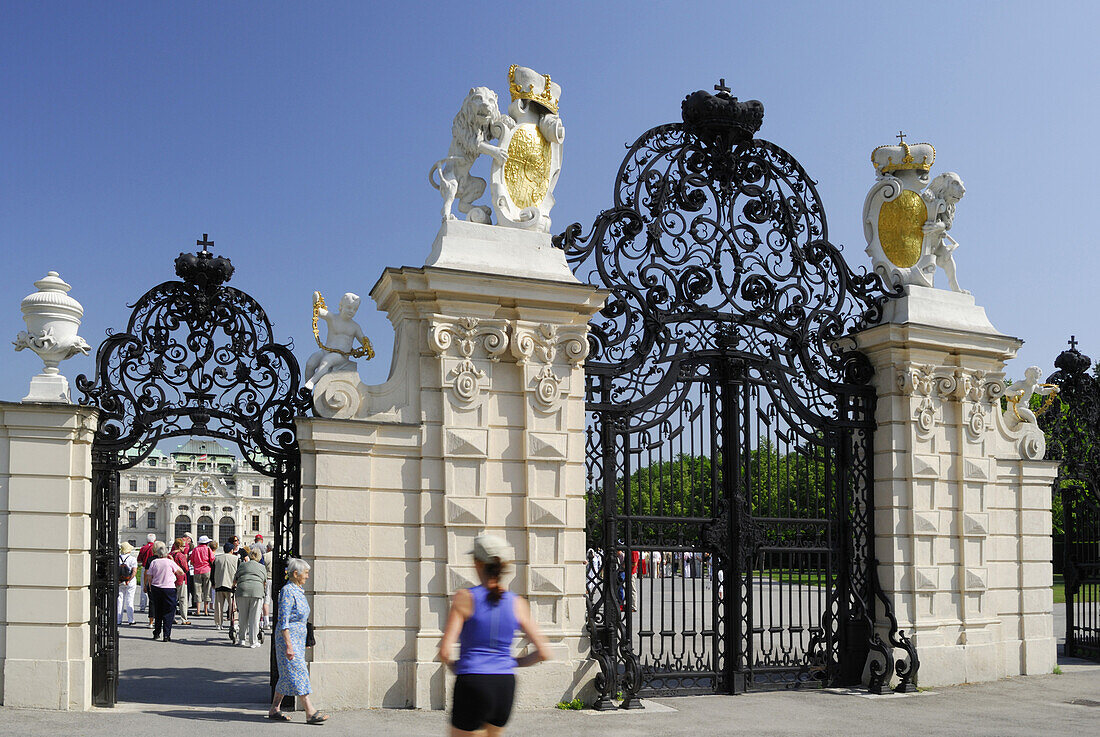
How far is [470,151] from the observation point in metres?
11.4

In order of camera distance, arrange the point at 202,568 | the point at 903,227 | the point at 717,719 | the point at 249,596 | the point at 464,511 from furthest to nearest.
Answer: the point at 202,568 → the point at 249,596 → the point at 903,227 → the point at 464,511 → the point at 717,719

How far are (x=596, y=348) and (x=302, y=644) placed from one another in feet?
14.1

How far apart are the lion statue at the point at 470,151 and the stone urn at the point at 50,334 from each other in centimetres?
378

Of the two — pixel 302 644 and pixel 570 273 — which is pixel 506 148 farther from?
pixel 302 644

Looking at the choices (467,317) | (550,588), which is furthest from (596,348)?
(550,588)

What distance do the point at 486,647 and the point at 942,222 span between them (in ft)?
33.0

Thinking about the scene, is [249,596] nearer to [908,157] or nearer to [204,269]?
[204,269]

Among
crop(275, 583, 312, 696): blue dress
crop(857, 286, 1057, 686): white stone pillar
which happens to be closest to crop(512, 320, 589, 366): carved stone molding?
crop(275, 583, 312, 696): blue dress

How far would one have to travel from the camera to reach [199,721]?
988 cm

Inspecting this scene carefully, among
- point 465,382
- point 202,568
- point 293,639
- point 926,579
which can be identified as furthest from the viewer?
point 202,568

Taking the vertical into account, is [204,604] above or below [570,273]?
below

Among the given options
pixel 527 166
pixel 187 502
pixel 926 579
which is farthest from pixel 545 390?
pixel 187 502

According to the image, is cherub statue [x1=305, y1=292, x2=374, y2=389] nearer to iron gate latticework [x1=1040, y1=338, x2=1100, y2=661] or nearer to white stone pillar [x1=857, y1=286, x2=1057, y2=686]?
white stone pillar [x1=857, y1=286, x2=1057, y2=686]

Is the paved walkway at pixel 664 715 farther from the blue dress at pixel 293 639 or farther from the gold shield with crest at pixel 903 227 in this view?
the gold shield with crest at pixel 903 227
